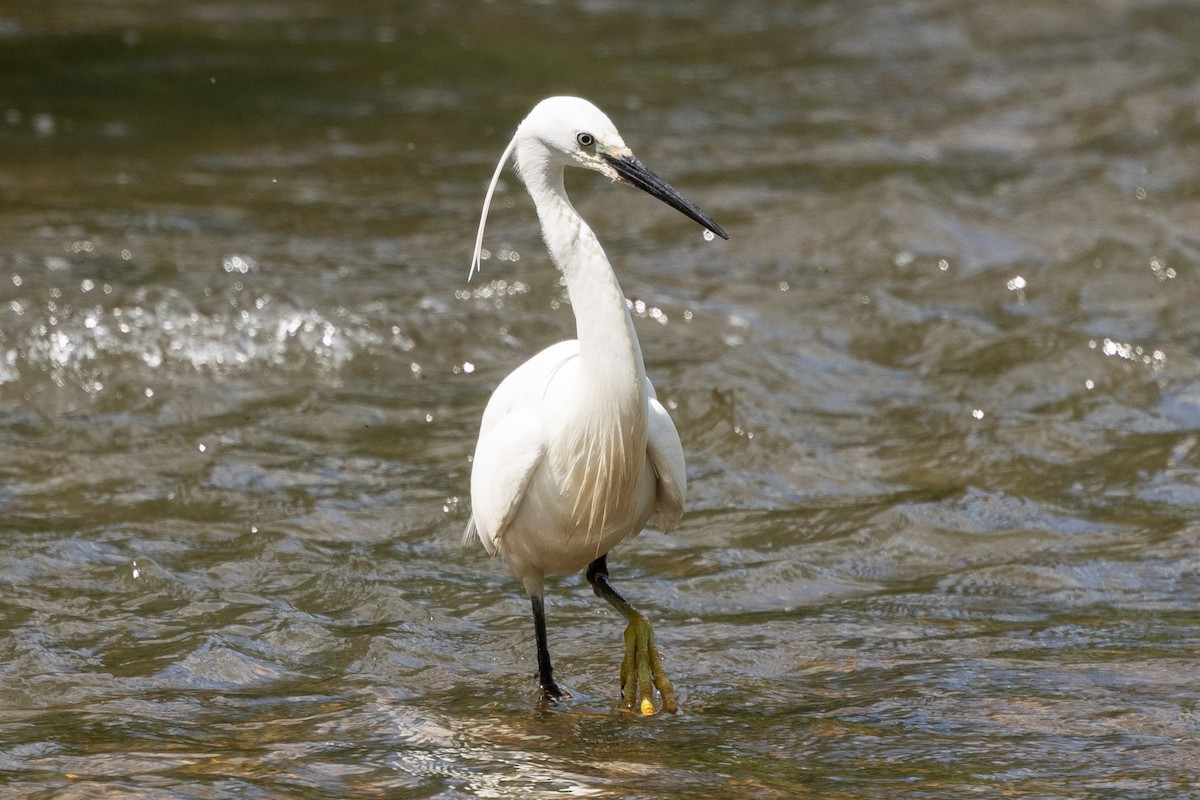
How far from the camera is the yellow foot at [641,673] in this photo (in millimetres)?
5391

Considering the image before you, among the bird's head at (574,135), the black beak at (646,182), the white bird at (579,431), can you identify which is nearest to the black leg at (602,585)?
the white bird at (579,431)

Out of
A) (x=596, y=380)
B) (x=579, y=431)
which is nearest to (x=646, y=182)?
(x=596, y=380)

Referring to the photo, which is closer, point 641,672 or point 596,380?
point 596,380

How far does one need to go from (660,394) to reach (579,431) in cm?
376

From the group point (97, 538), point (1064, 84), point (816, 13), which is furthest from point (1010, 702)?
point (816, 13)

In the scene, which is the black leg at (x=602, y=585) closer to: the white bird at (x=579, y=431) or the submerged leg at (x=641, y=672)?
the white bird at (x=579, y=431)

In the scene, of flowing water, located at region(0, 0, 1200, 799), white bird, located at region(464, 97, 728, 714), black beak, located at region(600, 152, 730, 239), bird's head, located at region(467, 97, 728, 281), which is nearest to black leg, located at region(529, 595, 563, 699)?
white bird, located at region(464, 97, 728, 714)

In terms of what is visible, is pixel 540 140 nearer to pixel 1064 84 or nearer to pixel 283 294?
pixel 283 294

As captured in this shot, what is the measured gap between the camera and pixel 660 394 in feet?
28.7

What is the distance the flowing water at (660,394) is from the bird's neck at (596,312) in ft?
Result: 3.88

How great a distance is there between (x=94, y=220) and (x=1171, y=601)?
7.39 metres

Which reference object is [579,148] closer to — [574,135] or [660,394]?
[574,135]

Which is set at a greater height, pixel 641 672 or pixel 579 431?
pixel 579 431

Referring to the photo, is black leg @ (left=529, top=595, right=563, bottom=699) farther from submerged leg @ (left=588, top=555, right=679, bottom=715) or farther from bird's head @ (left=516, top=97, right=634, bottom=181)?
bird's head @ (left=516, top=97, right=634, bottom=181)
